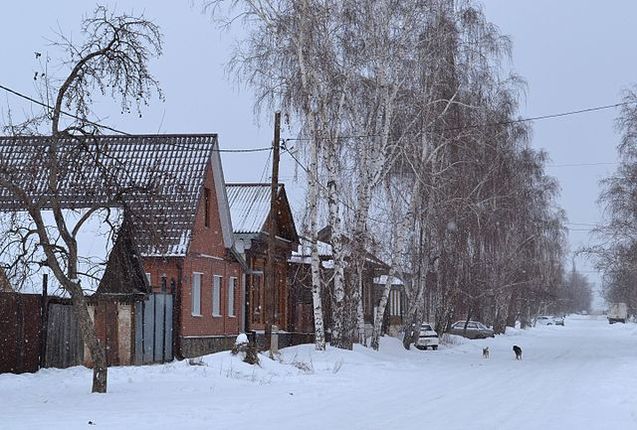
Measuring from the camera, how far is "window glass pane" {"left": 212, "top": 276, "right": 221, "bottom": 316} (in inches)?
1484

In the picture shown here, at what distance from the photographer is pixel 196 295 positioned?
3572 cm

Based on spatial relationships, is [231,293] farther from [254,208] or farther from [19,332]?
[19,332]

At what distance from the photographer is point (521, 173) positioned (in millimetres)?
59531

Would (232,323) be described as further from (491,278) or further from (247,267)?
(491,278)

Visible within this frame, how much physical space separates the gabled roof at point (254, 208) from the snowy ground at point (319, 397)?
33.4ft

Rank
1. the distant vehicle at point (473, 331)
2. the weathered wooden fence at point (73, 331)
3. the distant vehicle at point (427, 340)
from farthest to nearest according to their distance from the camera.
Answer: the distant vehicle at point (473, 331)
the distant vehicle at point (427, 340)
the weathered wooden fence at point (73, 331)

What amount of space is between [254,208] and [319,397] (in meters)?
22.0

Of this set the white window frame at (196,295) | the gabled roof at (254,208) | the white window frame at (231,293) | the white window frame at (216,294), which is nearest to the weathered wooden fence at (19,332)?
the white window frame at (196,295)

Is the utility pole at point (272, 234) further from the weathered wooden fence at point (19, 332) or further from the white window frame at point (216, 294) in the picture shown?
the white window frame at point (216, 294)

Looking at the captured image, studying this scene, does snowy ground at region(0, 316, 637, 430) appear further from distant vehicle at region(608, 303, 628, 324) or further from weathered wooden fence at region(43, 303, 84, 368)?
distant vehicle at region(608, 303, 628, 324)

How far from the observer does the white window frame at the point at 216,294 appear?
3769 cm

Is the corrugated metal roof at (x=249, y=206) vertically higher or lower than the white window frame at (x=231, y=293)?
higher

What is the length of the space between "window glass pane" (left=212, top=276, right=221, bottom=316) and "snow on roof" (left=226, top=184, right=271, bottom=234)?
11.0ft

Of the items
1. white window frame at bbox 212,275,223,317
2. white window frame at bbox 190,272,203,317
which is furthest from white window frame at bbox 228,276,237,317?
white window frame at bbox 190,272,203,317
